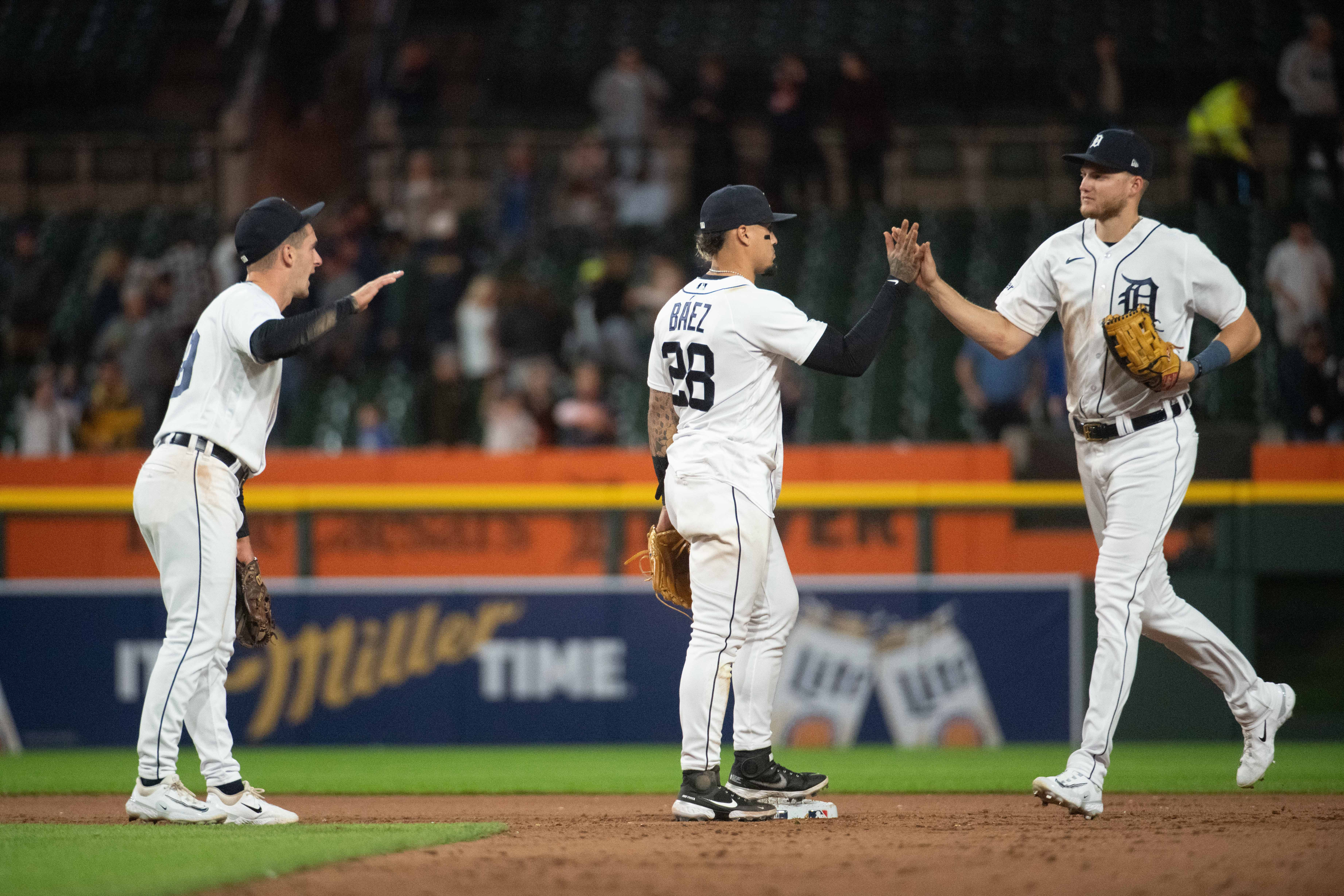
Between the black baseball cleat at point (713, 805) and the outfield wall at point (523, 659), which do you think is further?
the outfield wall at point (523, 659)

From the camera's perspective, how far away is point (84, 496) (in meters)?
8.96

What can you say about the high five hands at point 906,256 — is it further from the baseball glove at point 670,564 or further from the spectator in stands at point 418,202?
the spectator in stands at point 418,202

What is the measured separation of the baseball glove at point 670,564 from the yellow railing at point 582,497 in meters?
3.50

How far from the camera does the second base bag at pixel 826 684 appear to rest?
27.0 feet

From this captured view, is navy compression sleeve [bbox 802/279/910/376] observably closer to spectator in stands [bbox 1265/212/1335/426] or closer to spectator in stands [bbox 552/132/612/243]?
spectator in stands [bbox 1265/212/1335/426]

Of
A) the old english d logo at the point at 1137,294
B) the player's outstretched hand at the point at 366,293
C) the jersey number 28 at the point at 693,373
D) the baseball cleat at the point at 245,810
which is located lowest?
the baseball cleat at the point at 245,810

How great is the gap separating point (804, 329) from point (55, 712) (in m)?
5.79

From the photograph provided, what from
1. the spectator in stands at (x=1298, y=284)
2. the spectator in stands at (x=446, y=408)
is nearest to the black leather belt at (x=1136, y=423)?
the spectator in stands at (x=1298, y=284)

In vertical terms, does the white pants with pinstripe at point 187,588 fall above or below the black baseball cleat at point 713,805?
above

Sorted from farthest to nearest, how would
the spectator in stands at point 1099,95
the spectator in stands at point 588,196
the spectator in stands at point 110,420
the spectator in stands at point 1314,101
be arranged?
the spectator in stands at point 588,196 < the spectator in stands at point 1099,95 < the spectator in stands at point 1314,101 < the spectator in stands at point 110,420

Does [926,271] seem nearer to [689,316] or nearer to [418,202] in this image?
[689,316]

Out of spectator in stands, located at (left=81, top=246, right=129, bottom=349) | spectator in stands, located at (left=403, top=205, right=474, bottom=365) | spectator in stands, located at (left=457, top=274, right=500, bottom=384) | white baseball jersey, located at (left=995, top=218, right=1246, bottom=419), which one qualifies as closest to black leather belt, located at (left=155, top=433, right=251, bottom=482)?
white baseball jersey, located at (left=995, top=218, right=1246, bottom=419)

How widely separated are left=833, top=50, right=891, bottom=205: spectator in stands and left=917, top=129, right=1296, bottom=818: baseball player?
7869 mm

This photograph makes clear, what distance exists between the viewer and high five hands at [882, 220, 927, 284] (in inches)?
189
